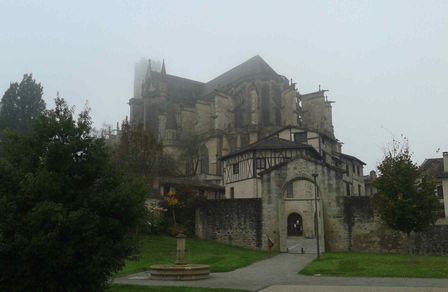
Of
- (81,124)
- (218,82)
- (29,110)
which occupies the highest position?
(218,82)

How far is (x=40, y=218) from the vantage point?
10.9 m

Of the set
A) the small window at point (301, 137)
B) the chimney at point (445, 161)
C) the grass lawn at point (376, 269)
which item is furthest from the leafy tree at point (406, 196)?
the small window at point (301, 137)

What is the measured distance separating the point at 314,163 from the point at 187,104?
136ft

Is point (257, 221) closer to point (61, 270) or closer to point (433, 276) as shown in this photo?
point (433, 276)

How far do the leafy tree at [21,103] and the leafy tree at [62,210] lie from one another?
146 ft

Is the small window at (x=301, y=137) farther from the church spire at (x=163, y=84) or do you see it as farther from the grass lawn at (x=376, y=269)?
the church spire at (x=163, y=84)

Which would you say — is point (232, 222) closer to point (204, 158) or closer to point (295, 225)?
point (295, 225)

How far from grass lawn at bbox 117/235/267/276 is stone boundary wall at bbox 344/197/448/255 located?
6732mm

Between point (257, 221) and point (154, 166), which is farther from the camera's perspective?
point (154, 166)

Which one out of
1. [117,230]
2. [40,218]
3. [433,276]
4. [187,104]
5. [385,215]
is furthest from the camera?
[187,104]

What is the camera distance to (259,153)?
40844mm

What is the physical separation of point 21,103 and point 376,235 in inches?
1699

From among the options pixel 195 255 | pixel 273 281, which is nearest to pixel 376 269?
pixel 273 281

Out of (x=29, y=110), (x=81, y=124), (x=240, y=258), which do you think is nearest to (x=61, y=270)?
(x=81, y=124)
